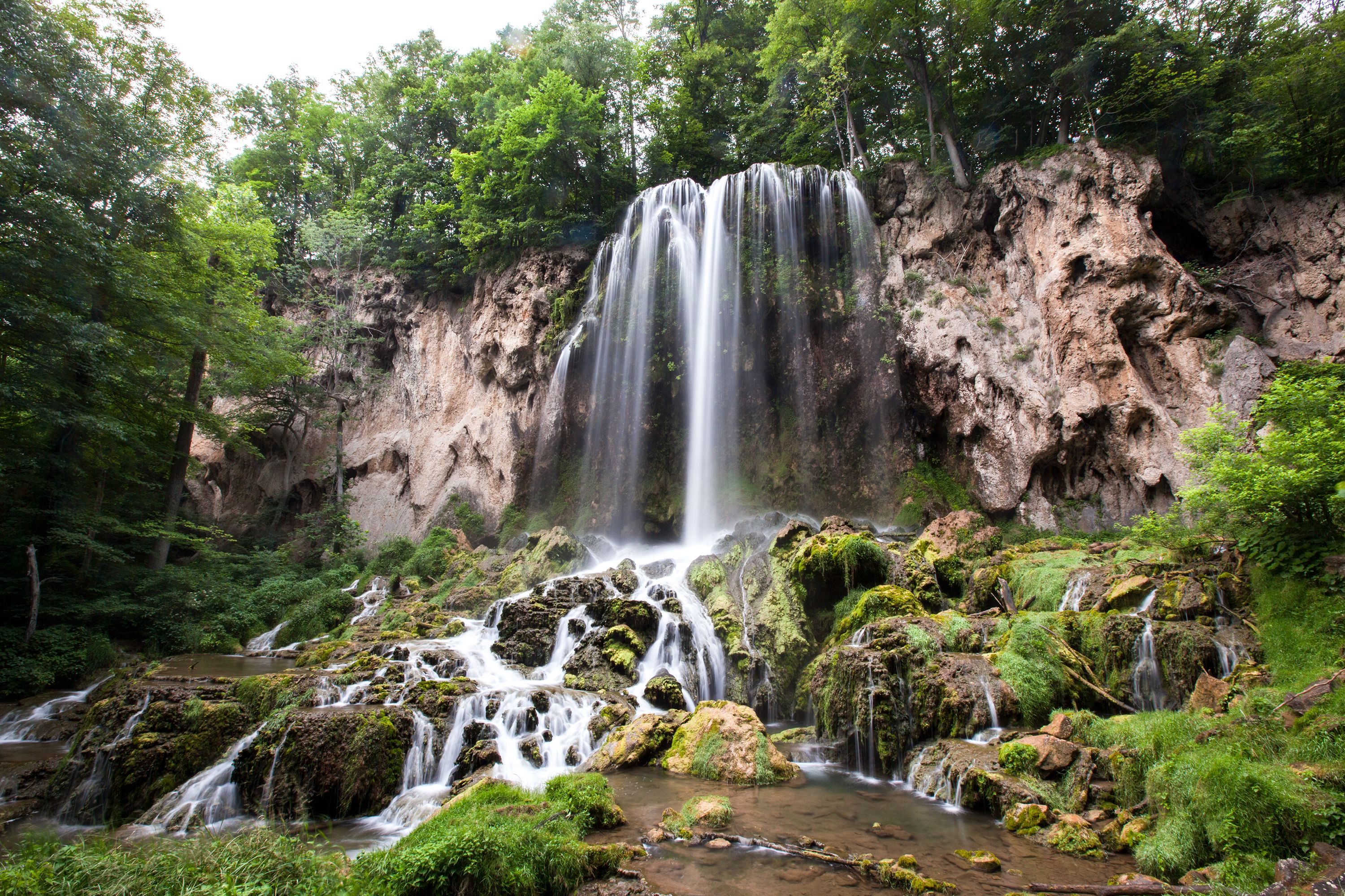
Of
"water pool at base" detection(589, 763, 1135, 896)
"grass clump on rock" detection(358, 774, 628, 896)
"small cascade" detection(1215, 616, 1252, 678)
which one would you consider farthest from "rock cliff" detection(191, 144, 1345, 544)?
"grass clump on rock" detection(358, 774, 628, 896)

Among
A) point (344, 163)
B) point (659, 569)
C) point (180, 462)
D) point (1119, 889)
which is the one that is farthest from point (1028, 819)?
point (344, 163)

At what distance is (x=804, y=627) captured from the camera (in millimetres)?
12117

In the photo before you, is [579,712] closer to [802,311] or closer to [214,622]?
[214,622]

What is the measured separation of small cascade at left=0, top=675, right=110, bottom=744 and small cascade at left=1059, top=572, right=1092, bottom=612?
16085 mm

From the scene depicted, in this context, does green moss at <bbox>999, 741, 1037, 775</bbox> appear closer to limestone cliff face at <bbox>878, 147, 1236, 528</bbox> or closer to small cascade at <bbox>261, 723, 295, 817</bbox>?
small cascade at <bbox>261, 723, 295, 817</bbox>

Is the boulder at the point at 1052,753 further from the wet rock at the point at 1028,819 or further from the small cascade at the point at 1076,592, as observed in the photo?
the small cascade at the point at 1076,592

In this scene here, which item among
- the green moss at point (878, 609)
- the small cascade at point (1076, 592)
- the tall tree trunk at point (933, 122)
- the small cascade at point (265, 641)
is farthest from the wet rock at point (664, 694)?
the tall tree trunk at point (933, 122)

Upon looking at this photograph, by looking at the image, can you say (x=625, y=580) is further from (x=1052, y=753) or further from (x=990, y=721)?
(x=1052, y=753)

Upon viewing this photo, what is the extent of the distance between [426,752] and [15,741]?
6.70 meters

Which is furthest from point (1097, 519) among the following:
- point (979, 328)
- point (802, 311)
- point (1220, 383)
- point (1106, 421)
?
point (802, 311)

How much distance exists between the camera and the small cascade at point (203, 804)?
6.50 m

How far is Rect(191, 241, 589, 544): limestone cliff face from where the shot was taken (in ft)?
76.0

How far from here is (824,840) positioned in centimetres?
572

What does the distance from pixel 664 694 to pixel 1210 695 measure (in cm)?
746
